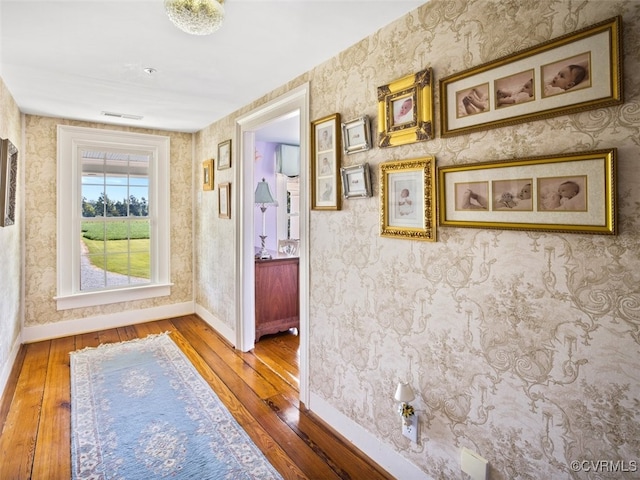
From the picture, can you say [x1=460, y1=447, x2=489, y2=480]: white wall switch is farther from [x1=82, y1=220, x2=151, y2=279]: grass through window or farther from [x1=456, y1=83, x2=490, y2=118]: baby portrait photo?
[x1=82, y1=220, x2=151, y2=279]: grass through window

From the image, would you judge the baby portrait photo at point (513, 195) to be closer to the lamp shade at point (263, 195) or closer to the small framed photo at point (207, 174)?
the lamp shade at point (263, 195)

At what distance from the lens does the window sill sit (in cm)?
385

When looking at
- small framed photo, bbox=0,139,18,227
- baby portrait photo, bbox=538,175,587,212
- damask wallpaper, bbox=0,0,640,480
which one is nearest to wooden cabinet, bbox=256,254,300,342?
damask wallpaper, bbox=0,0,640,480

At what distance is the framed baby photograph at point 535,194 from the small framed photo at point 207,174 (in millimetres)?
3035

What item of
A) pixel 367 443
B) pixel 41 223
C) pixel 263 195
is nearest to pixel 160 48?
pixel 263 195

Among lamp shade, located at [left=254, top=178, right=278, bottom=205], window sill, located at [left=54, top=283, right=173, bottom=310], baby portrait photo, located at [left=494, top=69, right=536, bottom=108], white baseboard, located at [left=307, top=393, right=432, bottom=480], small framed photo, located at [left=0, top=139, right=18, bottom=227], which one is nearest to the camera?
baby portrait photo, located at [left=494, top=69, right=536, bottom=108]

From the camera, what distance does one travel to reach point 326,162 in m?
2.23

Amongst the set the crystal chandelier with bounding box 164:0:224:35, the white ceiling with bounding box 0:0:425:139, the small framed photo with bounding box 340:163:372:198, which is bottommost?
the small framed photo with bounding box 340:163:372:198

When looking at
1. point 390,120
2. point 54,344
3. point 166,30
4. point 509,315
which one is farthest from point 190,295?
point 509,315

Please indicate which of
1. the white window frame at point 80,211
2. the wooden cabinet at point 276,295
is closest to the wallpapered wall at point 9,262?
the white window frame at point 80,211

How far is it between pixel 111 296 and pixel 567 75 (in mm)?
4486

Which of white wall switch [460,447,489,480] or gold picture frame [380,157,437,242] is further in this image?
gold picture frame [380,157,437,242]

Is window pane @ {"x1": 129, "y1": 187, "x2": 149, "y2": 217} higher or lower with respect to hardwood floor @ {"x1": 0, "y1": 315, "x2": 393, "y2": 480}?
higher

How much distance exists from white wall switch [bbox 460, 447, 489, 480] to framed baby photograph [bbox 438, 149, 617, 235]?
0.94 m
